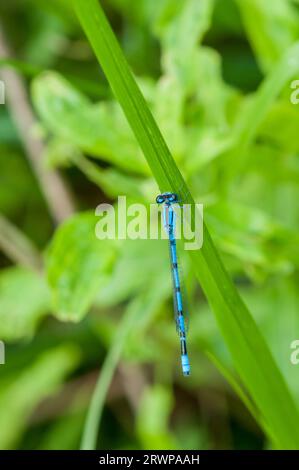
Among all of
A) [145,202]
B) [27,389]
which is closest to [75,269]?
[145,202]

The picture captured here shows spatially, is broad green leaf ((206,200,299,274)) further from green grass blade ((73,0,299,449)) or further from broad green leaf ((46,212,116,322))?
green grass blade ((73,0,299,449))

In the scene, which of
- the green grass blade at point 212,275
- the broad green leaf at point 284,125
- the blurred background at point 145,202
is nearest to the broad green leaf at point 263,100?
the blurred background at point 145,202

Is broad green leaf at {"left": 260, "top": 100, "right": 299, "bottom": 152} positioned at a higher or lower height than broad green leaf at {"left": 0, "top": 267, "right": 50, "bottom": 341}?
higher

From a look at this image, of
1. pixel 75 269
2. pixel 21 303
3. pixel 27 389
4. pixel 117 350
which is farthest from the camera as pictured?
pixel 27 389

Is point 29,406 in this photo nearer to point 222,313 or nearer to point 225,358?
point 225,358

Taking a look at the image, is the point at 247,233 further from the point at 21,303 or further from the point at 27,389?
the point at 27,389

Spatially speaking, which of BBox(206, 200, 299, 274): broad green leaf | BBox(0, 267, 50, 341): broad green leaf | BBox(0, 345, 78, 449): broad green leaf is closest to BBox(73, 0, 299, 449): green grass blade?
BBox(206, 200, 299, 274): broad green leaf

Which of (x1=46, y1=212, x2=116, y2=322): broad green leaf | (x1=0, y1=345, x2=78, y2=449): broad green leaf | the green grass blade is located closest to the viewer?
the green grass blade
